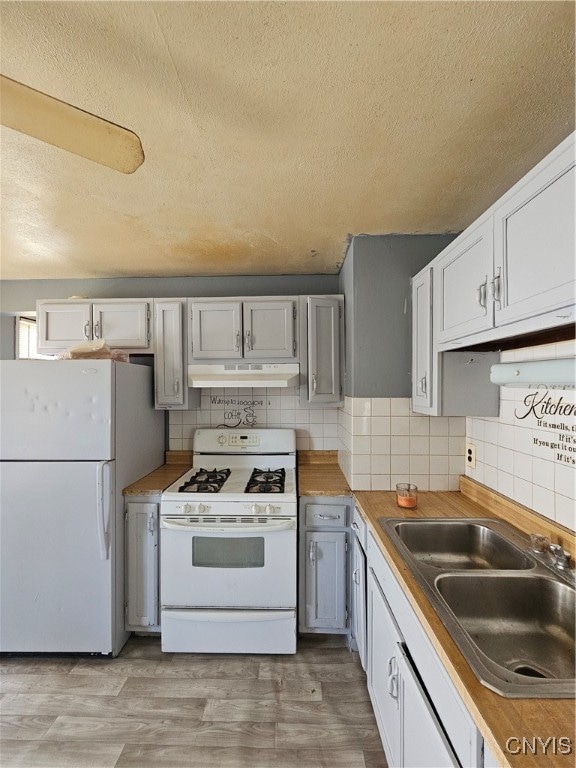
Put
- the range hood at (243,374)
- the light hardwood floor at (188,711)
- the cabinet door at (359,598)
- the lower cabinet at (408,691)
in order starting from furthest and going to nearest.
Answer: the range hood at (243,374)
the cabinet door at (359,598)
the light hardwood floor at (188,711)
the lower cabinet at (408,691)

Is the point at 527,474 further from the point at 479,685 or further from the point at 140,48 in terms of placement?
the point at 140,48

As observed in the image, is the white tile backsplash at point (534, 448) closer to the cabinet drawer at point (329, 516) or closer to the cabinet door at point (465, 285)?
the cabinet door at point (465, 285)

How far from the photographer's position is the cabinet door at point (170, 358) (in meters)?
2.54

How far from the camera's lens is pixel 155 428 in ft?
8.76

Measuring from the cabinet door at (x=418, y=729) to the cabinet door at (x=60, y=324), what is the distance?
2.70 metres

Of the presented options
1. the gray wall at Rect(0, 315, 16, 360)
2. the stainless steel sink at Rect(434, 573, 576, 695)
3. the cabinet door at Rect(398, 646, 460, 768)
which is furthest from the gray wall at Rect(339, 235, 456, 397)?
the gray wall at Rect(0, 315, 16, 360)

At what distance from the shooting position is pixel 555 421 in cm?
140

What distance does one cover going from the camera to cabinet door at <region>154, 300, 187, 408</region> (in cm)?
254

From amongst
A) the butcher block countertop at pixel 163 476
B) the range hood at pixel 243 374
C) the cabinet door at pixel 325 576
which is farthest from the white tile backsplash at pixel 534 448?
the butcher block countertop at pixel 163 476

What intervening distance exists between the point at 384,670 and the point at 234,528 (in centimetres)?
97

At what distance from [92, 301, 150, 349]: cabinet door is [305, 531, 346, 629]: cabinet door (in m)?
1.77

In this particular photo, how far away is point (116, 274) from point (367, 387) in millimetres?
2086

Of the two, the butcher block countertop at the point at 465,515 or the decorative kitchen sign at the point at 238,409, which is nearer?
the butcher block countertop at the point at 465,515

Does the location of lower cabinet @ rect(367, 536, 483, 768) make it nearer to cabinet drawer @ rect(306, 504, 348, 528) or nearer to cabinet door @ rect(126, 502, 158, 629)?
cabinet drawer @ rect(306, 504, 348, 528)
